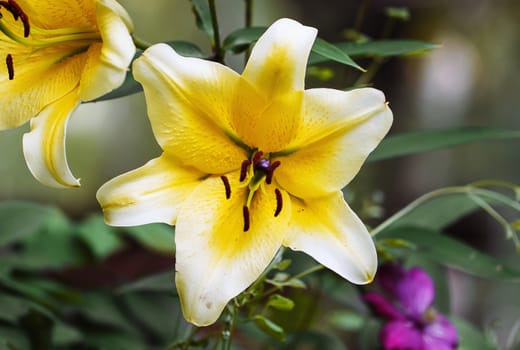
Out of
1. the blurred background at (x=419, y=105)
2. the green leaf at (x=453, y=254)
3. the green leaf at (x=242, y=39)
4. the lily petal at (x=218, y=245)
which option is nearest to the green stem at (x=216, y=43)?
the green leaf at (x=242, y=39)

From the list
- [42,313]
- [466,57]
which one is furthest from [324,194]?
[466,57]

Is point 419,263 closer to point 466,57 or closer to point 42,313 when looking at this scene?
point 42,313

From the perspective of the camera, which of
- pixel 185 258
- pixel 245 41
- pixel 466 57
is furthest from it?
pixel 466 57

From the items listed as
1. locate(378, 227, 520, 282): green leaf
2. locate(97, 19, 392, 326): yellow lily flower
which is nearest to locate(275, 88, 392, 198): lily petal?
locate(97, 19, 392, 326): yellow lily flower

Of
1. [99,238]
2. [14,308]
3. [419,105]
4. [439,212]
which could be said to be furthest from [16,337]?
[419,105]

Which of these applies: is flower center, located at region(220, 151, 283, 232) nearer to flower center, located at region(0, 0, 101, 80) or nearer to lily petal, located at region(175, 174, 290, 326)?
lily petal, located at region(175, 174, 290, 326)

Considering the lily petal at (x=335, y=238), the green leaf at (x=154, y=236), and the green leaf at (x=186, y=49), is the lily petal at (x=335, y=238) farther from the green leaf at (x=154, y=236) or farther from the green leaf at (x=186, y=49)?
the green leaf at (x=154, y=236)
